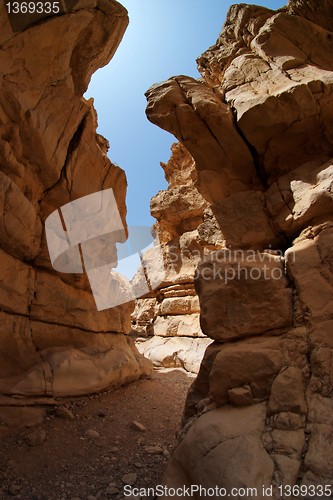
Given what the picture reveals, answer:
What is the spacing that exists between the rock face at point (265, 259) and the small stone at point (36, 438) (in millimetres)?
2576

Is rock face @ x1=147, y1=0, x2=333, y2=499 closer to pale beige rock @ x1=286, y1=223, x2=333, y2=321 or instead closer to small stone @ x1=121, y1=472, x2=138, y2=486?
pale beige rock @ x1=286, y1=223, x2=333, y2=321

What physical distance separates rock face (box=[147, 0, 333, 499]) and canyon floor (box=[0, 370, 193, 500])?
1.19 m

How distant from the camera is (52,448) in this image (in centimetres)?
475

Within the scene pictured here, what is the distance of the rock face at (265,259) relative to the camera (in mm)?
2949

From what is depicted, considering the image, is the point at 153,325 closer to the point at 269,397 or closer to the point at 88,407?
the point at 88,407

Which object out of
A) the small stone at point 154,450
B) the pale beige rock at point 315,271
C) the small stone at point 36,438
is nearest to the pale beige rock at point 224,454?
the pale beige rock at point 315,271

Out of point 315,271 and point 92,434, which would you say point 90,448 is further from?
point 315,271

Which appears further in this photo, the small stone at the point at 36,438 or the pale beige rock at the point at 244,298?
the small stone at the point at 36,438

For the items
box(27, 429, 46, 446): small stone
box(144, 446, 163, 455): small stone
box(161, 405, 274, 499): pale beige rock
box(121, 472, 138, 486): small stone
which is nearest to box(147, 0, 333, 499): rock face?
box(161, 405, 274, 499): pale beige rock

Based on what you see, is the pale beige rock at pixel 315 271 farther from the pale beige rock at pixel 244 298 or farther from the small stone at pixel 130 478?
the small stone at pixel 130 478

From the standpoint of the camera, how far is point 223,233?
19.4 feet

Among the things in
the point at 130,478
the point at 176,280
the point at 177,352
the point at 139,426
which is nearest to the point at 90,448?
the point at 139,426

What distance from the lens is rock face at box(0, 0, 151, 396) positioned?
567cm

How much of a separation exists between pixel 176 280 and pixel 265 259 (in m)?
11.2
